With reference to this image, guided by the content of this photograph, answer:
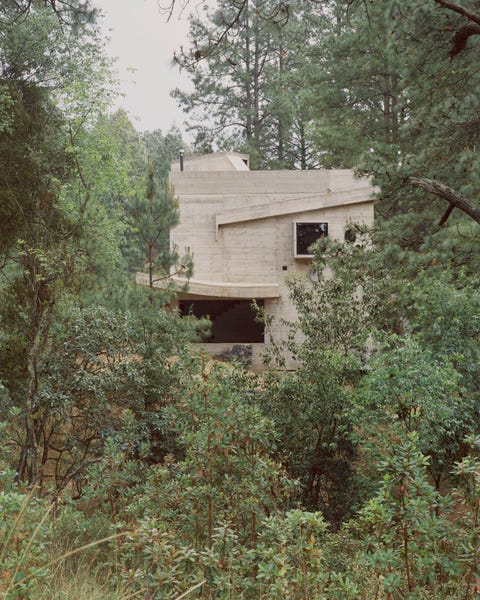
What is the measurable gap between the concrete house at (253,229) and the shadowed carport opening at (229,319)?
0.03 metres

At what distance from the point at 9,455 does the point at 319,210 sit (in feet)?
50.1

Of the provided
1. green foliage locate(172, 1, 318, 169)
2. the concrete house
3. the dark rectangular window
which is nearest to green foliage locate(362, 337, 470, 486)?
the concrete house

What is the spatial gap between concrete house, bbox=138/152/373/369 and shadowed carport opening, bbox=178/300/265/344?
0.11ft

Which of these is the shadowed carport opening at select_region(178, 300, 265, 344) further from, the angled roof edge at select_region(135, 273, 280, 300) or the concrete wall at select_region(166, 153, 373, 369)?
the angled roof edge at select_region(135, 273, 280, 300)

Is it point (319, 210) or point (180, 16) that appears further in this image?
point (319, 210)

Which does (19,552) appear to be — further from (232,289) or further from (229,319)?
(229,319)

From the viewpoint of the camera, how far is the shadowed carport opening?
933 inches

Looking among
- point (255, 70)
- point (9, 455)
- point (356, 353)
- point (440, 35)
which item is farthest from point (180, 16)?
point (255, 70)

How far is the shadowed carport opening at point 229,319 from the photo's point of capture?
23688 mm

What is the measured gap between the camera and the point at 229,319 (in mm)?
23828

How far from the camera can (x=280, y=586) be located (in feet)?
10.6

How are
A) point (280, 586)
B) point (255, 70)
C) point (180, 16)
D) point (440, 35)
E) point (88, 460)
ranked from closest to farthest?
point (280, 586), point (180, 16), point (88, 460), point (440, 35), point (255, 70)

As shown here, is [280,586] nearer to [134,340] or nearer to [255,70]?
[134,340]

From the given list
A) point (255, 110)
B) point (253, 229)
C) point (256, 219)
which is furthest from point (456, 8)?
point (255, 110)
